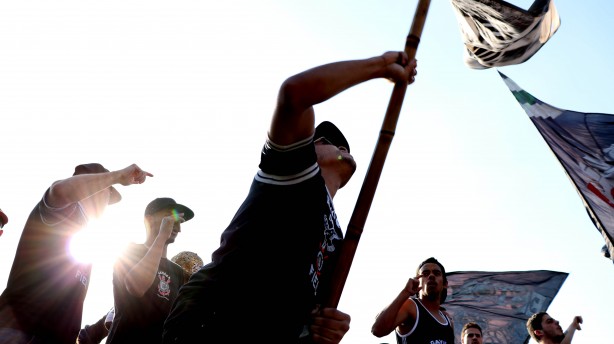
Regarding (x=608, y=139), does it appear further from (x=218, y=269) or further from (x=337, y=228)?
(x=218, y=269)

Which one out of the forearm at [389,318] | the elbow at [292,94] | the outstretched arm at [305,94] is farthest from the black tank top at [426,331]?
the elbow at [292,94]

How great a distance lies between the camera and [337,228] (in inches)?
101

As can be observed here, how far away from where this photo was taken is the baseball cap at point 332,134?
9.71 feet

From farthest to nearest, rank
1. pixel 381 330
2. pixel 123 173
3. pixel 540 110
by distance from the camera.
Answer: pixel 540 110
pixel 381 330
pixel 123 173

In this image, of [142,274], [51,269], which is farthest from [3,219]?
[142,274]

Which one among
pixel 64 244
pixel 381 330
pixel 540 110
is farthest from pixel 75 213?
pixel 540 110

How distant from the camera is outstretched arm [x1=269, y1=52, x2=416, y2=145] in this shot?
2.02 metres

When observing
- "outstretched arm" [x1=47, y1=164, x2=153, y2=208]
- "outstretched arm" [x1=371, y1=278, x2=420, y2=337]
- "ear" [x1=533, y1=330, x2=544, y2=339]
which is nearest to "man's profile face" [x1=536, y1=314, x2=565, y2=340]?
"ear" [x1=533, y1=330, x2=544, y2=339]

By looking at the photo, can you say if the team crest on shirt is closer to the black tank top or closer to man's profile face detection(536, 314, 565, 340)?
the black tank top

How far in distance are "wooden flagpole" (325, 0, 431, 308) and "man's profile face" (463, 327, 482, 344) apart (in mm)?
5614

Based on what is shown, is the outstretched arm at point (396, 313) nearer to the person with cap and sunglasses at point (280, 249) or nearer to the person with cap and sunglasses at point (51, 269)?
the person with cap and sunglasses at point (51, 269)

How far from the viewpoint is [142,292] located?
14.6ft

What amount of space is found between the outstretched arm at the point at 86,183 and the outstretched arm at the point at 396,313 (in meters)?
2.73

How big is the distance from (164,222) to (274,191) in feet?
9.54
